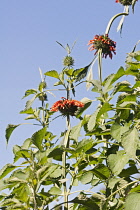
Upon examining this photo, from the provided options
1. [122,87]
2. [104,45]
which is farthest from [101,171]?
[104,45]

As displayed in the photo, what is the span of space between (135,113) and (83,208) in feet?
1.34

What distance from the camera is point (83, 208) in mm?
1456

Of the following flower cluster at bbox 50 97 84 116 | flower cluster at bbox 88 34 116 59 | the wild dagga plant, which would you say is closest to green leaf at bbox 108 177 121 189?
the wild dagga plant

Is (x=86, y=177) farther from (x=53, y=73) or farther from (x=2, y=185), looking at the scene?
(x=53, y=73)

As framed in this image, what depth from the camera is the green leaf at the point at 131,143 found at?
1206 millimetres

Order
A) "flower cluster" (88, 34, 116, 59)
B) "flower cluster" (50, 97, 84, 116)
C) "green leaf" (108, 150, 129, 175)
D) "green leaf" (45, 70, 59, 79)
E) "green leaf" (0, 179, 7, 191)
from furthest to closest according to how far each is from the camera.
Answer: "flower cluster" (88, 34, 116, 59) → "flower cluster" (50, 97, 84, 116) → "green leaf" (45, 70, 59, 79) → "green leaf" (0, 179, 7, 191) → "green leaf" (108, 150, 129, 175)

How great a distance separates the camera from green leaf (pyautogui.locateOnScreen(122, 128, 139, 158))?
121 cm

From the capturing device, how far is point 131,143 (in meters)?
1.22

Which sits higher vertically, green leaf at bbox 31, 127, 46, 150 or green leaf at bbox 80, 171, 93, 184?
green leaf at bbox 31, 127, 46, 150

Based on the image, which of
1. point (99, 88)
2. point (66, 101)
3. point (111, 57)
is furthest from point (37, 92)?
point (111, 57)

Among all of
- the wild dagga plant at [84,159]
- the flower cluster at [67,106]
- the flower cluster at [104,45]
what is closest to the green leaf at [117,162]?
the wild dagga plant at [84,159]

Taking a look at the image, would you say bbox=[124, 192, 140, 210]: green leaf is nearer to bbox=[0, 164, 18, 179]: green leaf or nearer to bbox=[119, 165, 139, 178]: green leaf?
bbox=[119, 165, 139, 178]: green leaf

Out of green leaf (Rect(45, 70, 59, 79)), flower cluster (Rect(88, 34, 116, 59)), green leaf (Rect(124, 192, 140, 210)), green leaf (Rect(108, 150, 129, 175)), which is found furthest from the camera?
flower cluster (Rect(88, 34, 116, 59))

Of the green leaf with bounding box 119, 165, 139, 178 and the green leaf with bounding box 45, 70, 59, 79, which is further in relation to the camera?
the green leaf with bounding box 45, 70, 59, 79
